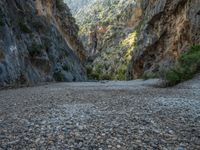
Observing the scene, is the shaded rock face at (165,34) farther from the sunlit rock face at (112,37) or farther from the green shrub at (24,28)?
the sunlit rock face at (112,37)

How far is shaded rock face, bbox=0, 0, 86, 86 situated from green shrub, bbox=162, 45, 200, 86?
14280 mm

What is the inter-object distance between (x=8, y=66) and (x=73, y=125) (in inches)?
830

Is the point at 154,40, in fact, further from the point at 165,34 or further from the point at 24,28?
the point at 24,28

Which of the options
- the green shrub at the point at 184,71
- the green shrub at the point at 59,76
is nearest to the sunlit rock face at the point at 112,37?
the green shrub at the point at 59,76

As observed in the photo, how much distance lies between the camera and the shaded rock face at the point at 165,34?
52631mm

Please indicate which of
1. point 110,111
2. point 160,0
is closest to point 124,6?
point 160,0

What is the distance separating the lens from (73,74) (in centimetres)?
6009

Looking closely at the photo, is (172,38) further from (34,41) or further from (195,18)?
(34,41)

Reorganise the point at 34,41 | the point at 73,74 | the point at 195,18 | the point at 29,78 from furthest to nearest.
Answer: the point at 73,74, the point at 195,18, the point at 34,41, the point at 29,78

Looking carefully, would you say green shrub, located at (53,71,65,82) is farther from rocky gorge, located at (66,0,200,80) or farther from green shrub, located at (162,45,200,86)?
green shrub, located at (162,45,200,86)

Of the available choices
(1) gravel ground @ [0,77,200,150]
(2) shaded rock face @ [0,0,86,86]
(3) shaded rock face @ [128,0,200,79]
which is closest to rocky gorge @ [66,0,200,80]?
(3) shaded rock face @ [128,0,200,79]

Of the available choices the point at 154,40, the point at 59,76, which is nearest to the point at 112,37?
the point at 154,40

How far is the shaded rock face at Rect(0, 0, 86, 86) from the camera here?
2980 cm

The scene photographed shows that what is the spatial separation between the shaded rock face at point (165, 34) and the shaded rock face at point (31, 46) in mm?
18009
